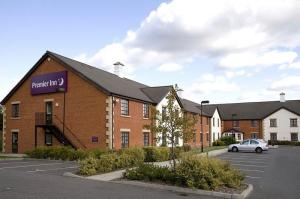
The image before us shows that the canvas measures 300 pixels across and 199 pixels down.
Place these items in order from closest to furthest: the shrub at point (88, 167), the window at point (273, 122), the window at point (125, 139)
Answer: the shrub at point (88, 167) < the window at point (125, 139) < the window at point (273, 122)

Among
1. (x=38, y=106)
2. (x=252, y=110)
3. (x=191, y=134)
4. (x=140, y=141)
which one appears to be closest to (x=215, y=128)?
(x=252, y=110)

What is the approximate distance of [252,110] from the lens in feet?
233

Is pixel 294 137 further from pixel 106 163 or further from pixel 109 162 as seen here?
pixel 106 163

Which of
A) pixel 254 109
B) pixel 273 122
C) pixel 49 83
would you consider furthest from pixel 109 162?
pixel 254 109

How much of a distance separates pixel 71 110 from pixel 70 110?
4.1 inches

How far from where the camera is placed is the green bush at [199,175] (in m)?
13.2

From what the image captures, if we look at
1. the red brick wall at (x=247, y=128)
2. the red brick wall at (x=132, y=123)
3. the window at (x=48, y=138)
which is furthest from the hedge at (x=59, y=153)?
the red brick wall at (x=247, y=128)

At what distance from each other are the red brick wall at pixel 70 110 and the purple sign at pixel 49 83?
38 cm

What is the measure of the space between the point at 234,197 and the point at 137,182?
4015 millimetres

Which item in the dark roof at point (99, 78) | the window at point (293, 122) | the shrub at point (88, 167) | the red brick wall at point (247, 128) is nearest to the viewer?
the shrub at point (88, 167)

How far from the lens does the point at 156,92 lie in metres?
37.5

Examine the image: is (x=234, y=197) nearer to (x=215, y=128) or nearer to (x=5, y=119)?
(x=5, y=119)

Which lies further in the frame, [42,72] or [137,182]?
[42,72]

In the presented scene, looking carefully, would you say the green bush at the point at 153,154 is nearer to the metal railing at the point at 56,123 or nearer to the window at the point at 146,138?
the metal railing at the point at 56,123
